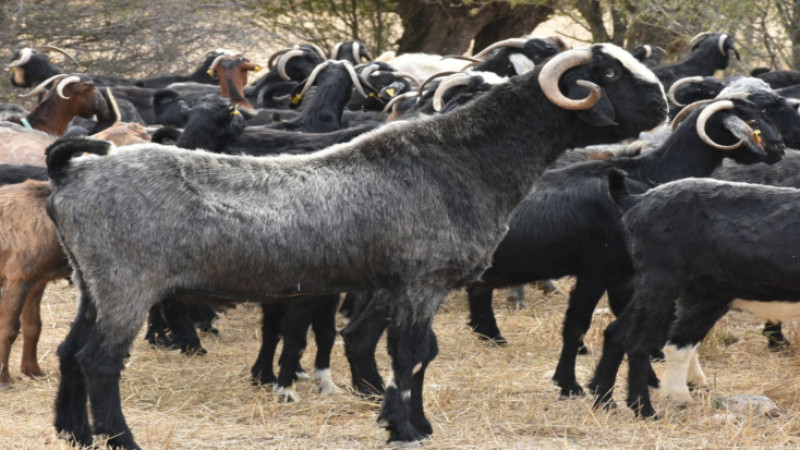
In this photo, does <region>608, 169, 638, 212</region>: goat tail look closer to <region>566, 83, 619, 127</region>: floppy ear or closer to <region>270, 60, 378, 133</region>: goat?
<region>566, 83, 619, 127</region>: floppy ear

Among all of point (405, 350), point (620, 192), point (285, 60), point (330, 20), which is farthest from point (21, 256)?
point (330, 20)

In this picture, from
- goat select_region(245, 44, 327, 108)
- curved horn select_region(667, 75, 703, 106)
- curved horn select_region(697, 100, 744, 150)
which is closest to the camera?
curved horn select_region(697, 100, 744, 150)

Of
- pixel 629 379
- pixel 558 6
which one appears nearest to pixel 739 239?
pixel 629 379

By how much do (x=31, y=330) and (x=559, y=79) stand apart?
3792 mm

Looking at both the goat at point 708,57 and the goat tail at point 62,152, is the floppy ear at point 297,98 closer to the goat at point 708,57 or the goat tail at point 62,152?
the goat at point 708,57

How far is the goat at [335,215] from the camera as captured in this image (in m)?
5.78

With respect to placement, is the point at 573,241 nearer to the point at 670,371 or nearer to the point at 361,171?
the point at 670,371

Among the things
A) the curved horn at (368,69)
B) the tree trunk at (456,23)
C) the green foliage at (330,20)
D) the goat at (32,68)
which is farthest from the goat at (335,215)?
the green foliage at (330,20)

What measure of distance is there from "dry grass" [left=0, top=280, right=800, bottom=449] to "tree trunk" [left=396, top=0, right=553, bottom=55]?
566 inches

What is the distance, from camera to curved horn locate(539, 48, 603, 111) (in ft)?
21.5

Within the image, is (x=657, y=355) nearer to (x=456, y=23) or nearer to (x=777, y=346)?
(x=777, y=346)

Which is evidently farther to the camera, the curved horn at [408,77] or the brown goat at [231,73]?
the curved horn at [408,77]

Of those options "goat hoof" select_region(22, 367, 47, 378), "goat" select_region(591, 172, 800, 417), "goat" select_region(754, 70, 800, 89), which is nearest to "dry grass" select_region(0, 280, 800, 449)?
"goat hoof" select_region(22, 367, 47, 378)

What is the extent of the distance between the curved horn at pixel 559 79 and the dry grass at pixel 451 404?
1760 mm
